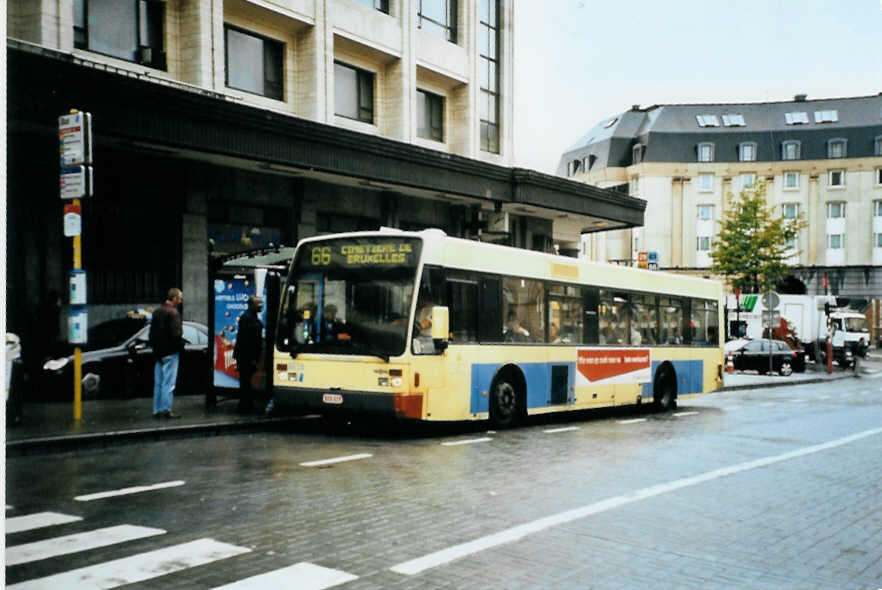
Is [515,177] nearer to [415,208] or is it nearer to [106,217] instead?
[415,208]

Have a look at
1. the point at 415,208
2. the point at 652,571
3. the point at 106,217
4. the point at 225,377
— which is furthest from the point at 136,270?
the point at 652,571

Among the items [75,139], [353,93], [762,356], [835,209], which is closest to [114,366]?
[75,139]

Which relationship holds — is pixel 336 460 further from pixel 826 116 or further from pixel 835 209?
pixel 826 116

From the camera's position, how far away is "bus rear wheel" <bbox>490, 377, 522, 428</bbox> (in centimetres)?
1348

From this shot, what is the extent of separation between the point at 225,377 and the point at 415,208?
11.9m

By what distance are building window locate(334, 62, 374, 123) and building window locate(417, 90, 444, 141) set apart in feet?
7.90

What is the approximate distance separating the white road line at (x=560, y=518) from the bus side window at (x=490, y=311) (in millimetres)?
4252

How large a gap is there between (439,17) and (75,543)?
76.2 feet

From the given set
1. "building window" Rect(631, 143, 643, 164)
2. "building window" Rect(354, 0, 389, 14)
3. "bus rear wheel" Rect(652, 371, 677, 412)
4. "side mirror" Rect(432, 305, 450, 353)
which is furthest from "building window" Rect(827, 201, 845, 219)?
"side mirror" Rect(432, 305, 450, 353)

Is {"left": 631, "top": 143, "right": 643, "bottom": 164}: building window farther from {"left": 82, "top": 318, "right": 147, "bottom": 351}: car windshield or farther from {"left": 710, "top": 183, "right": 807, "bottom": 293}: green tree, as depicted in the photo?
{"left": 82, "top": 318, "right": 147, "bottom": 351}: car windshield

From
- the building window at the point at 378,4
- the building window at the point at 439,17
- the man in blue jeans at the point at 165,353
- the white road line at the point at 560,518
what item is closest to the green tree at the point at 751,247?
the building window at the point at 439,17

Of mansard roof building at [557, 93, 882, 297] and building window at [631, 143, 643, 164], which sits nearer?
mansard roof building at [557, 93, 882, 297]

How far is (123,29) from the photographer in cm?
1797

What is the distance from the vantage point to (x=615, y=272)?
1678 centimetres
